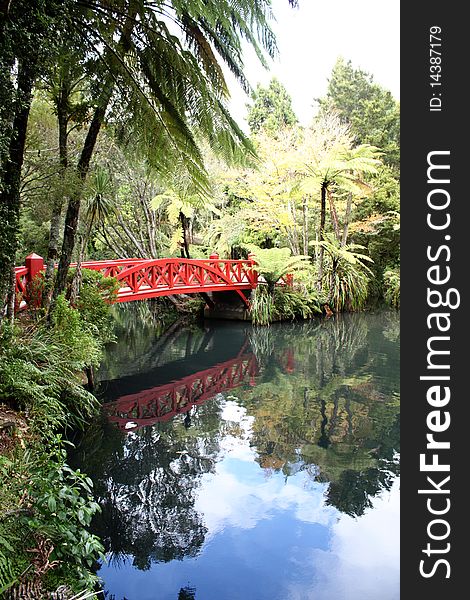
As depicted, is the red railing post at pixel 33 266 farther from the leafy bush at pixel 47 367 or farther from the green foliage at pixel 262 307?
the green foliage at pixel 262 307

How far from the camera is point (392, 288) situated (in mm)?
13195

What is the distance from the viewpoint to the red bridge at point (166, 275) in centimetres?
599

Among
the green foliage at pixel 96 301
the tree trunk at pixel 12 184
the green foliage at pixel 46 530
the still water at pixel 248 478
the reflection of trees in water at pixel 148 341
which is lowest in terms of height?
the still water at pixel 248 478

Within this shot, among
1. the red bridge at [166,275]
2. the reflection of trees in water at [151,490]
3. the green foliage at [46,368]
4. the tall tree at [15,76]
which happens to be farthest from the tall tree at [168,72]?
the red bridge at [166,275]

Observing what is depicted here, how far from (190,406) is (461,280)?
4088mm

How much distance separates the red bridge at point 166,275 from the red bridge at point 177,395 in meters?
1.65

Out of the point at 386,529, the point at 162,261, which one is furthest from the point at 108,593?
the point at 162,261

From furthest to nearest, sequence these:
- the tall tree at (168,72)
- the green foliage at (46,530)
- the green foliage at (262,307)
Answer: the green foliage at (262,307) → the tall tree at (168,72) → the green foliage at (46,530)

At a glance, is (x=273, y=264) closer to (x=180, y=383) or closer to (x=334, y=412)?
(x=180, y=383)

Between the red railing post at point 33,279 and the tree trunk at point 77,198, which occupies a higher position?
the tree trunk at point 77,198

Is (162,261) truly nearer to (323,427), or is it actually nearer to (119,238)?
(119,238)

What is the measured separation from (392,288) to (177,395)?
28.1 feet

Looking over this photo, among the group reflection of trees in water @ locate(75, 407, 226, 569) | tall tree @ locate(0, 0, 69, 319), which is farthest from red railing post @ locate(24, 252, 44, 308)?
tall tree @ locate(0, 0, 69, 319)

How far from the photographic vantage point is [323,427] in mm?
5004
